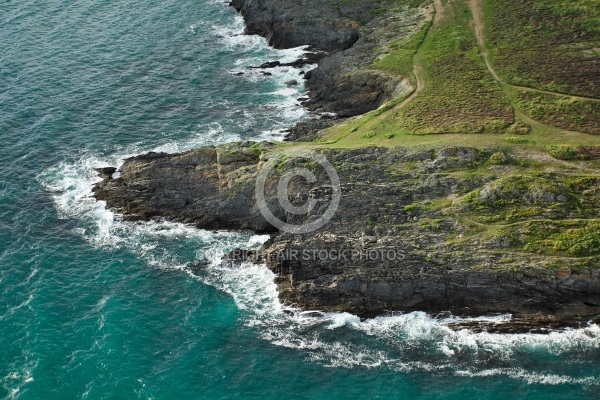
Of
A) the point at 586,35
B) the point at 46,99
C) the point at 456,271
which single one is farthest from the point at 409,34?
the point at 46,99

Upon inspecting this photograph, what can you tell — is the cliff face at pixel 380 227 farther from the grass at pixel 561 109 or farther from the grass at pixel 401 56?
the grass at pixel 401 56

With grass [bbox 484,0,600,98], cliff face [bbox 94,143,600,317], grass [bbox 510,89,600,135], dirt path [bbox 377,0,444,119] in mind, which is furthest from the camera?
grass [bbox 484,0,600,98]

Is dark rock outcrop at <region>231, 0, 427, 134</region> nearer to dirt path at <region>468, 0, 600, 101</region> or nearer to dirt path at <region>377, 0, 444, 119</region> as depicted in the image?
dirt path at <region>377, 0, 444, 119</region>

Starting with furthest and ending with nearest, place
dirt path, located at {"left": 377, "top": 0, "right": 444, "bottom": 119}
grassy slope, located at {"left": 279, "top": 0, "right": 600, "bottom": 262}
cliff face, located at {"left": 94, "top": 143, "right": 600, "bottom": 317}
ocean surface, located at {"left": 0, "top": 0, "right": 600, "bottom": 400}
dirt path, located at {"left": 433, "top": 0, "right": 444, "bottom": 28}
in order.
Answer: dirt path, located at {"left": 433, "top": 0, "right": 444, "bottom": 28} → dirt path, located at {"left": 377, "top": 0, "right": 444, "bottom": 119} → grassy slope, located at {"left": 279, "top": 0, "right": 600, "bottom": 262} → cliff face, located at {"left": 94, "top": 143, "right": 600, "bottom": 317} → ocean surface, located at {"left": 0, "top": 0, "right": 600, "bottom": 400}

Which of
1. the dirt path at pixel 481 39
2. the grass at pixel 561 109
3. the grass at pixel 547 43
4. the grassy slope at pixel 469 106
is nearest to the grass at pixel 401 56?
the grassy slope at pixel 469 106

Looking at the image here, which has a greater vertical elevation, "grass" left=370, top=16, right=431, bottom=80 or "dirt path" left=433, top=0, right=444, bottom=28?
"dirt path" left=433, top=0, right=444, bottom=28

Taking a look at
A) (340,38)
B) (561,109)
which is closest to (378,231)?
(561,109)

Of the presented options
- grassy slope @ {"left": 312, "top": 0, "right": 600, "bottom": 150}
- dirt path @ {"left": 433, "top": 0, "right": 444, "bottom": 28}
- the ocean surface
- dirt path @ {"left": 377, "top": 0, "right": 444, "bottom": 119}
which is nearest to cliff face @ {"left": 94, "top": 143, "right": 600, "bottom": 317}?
the ocean surface
